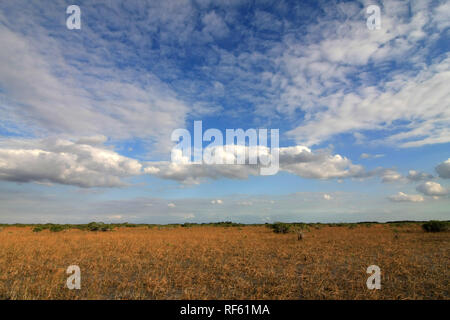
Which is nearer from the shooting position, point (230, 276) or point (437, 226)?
point (230, 276)

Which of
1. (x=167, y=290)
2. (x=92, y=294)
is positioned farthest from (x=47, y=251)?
(x=167, y=290)

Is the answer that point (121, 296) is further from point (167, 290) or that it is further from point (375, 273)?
point (375, 273)

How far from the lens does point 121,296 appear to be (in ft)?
28.9

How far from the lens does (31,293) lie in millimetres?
9008

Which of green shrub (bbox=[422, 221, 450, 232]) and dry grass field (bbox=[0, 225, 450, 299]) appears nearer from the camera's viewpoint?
dry grass field (bbox=[0, 225, 450, 299])

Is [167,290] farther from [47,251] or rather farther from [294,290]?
[47,251]

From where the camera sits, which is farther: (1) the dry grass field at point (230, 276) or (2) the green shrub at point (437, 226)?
(2) the green shrub at point (437, 226)

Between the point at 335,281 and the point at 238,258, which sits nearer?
the point at 335,281

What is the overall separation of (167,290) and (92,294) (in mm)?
2621

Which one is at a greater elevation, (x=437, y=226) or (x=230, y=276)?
(x=230, y=276)
